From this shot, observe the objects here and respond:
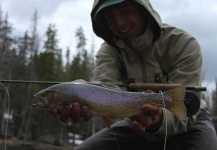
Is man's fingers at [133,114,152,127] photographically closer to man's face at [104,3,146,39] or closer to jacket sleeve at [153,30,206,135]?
jacket sleeve at [153,30,206,135]

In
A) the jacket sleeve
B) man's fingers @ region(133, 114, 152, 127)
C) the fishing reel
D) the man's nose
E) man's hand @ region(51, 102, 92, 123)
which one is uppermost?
the man's nose

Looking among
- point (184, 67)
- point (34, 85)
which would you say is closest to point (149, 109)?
point (184, 67)

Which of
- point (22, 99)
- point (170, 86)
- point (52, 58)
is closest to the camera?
point (170, 86)

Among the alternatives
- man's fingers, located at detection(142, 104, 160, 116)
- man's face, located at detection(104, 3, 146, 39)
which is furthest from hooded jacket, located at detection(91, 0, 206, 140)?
man's fingers, located at detection(142, 104, 160, 116)

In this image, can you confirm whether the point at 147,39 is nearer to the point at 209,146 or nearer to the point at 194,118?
the point at 194,118

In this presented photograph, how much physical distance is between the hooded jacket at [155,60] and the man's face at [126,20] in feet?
0.33

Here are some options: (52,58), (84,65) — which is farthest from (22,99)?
(84,65)

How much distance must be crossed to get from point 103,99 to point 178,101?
692mm

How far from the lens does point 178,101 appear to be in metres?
3.49

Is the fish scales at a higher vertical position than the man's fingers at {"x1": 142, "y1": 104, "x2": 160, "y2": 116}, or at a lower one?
higher

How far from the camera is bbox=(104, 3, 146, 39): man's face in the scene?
14.8ft

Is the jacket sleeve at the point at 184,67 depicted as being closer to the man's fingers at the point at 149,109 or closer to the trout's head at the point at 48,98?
the man's fingers at the point at 149,109

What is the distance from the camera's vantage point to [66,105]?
370 centimetres

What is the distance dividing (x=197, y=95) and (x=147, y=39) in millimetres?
977
